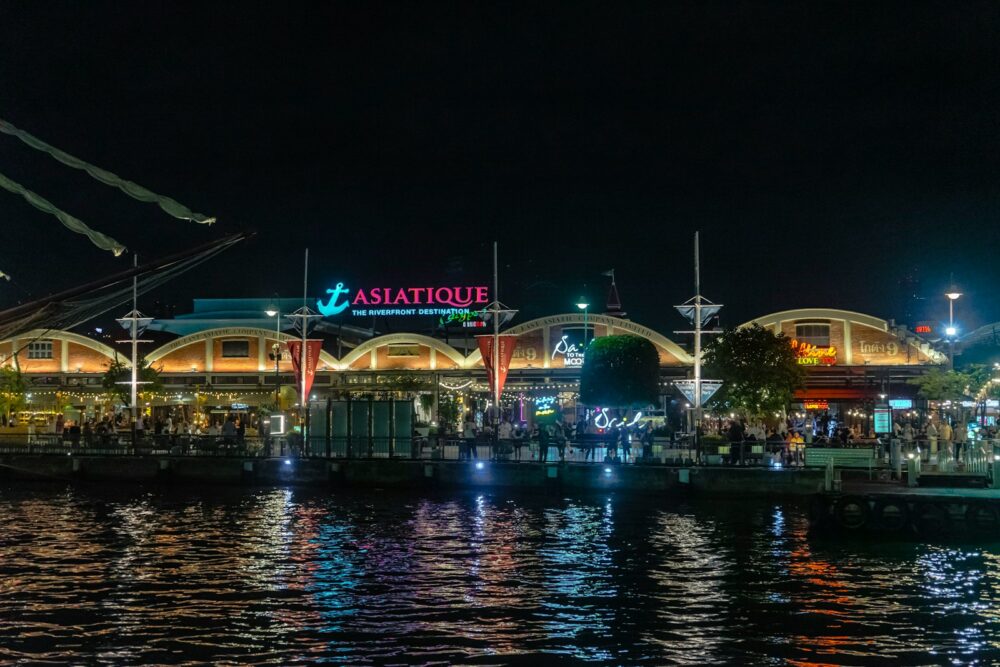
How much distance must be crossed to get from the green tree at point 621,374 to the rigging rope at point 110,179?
24049 millimetres

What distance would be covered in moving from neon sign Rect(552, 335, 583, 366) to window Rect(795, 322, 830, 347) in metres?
11.8

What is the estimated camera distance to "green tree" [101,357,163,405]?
2446 inches

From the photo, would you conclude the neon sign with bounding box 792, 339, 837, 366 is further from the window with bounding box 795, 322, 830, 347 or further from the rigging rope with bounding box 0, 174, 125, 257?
the rigging rope with bounding box 0, 174, 125, 257

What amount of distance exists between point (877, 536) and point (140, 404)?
1862 inches

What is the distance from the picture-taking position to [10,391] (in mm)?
62219

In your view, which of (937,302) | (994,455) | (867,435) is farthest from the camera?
(937,302)

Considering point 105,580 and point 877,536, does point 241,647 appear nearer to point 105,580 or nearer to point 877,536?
point 105,580

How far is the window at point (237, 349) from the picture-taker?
65.4 m

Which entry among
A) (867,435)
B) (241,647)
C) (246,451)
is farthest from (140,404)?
(241,647)

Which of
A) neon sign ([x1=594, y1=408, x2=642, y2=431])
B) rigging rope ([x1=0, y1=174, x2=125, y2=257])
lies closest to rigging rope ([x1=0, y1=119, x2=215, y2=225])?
rigging rope ([x1=0, y1=174, x2=125, y2=257])

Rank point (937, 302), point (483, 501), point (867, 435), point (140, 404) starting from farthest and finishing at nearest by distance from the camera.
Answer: point (937, 302) → point (140, 404) → point (867, 435) → point (483, 501)

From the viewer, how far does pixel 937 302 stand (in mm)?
107375

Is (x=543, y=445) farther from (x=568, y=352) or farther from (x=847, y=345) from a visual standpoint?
(x=847, y=345)

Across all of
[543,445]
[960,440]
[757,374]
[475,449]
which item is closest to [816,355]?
[757,374]
